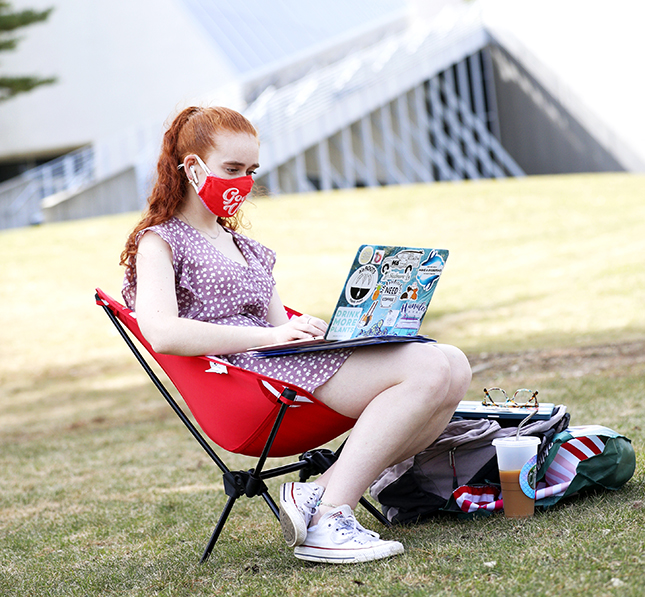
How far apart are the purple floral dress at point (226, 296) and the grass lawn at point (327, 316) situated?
54 cm

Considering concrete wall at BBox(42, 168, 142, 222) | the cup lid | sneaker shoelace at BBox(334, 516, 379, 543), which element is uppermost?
sneaker shoelace at BBox(334, 516, 379, 543)

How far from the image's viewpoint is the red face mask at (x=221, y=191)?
251 cm

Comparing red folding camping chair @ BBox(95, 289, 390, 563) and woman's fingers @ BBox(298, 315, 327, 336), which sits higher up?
woman's fingers @ BBox(298, 315, 327, 336)

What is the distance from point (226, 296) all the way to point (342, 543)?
0.79 m

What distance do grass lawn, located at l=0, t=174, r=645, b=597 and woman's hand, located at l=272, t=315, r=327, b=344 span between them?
2.02 ft

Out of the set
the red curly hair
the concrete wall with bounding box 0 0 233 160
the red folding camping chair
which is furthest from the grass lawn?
the concrete wall with bounding box 0 0 233 160

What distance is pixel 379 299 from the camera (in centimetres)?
226

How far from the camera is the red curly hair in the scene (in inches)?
98.0

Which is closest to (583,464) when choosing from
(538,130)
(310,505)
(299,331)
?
(310,505)

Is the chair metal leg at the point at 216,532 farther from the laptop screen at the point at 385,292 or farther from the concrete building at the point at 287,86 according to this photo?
the concrete building at the point at 287,86

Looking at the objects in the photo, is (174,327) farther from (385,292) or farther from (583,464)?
(583,464)

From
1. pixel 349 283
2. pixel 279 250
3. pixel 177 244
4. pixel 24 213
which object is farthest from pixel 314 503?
pixel 24 213

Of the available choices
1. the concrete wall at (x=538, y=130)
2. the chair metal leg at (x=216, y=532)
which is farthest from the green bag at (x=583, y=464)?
the concrete wall at (x=538, y=130)

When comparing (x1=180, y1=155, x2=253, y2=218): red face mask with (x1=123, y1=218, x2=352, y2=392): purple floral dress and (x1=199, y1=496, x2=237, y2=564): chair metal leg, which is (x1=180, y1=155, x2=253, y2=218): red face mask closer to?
(x1=123, y1=218, x2=352, y2=392): purple floral dress
